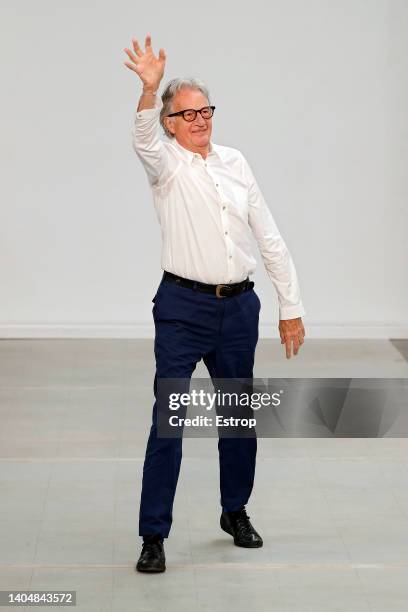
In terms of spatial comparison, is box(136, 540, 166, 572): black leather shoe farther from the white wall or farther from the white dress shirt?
the white wall

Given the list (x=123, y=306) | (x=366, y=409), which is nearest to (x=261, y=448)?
(x=366, y=409)

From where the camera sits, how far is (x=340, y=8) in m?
6.17

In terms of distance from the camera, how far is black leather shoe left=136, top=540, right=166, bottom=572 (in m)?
3.15

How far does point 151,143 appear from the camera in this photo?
3.02m

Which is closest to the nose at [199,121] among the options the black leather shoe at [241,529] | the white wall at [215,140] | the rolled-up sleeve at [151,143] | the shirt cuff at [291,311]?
the rolled-up sleeve at [151,143]

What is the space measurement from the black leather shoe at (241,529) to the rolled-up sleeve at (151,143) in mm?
948

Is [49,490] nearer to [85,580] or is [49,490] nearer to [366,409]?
[85,580]

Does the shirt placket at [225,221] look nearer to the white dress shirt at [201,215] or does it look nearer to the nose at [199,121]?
the white dress shirt at [201,215]

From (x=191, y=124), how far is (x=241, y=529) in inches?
43.7

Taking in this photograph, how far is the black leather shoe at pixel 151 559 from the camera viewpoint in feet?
10.3

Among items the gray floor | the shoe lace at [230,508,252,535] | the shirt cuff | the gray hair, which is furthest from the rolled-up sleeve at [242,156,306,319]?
the gray floor

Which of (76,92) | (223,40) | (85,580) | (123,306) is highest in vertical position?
(223,40)

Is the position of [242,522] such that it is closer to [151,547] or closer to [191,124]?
[151,547]

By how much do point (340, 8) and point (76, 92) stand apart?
1.40 m
